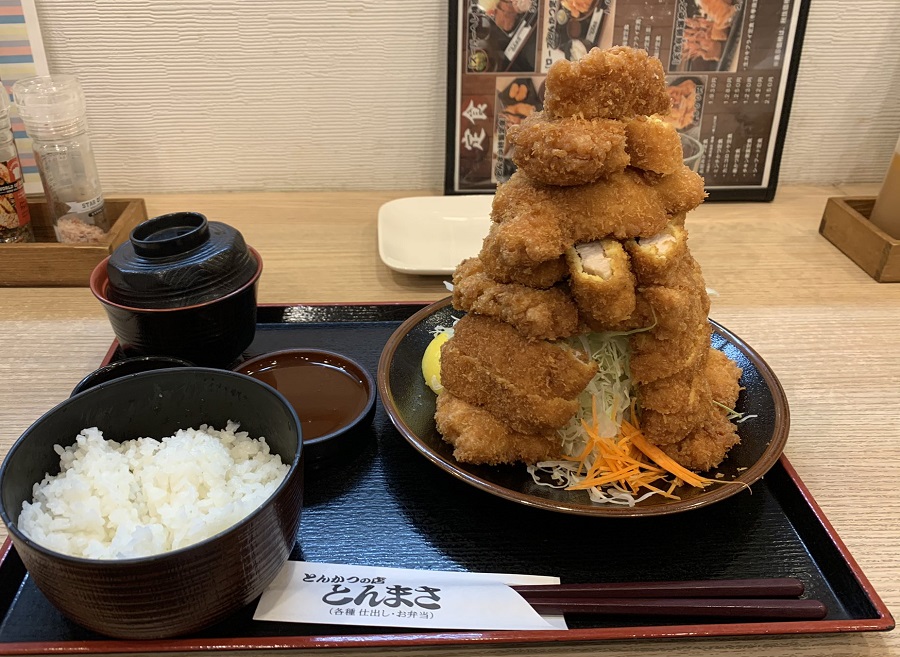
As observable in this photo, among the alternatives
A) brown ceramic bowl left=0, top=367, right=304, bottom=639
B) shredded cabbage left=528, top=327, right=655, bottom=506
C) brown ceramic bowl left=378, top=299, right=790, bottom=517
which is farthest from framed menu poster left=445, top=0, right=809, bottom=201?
brown ceramic bowl left=0, top=367, right=304, bottom=639

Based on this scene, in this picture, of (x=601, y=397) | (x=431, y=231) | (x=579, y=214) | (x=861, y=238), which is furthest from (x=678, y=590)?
(x=861, y=238)

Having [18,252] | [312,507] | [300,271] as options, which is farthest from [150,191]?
[312,507]

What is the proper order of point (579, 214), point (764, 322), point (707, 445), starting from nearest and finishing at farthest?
point (579, 214) < point (707, 445) < point (764, 322)

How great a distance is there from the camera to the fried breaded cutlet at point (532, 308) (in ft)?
3.73

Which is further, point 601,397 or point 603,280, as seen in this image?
point 601,397

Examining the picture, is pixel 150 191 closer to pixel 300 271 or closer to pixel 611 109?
pixel 300 271

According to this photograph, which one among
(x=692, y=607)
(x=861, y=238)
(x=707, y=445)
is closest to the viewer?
(x=692, y=607)

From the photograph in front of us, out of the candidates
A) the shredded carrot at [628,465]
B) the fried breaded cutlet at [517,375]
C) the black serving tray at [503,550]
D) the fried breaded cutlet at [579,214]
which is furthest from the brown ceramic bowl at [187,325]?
the shredded carrot at [628,465]

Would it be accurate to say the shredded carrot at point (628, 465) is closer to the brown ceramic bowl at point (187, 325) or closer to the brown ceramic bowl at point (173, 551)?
the brown ceramic bowl at point (173, 551)

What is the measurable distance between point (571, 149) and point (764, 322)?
103 centimetres

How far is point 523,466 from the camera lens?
1.22 metres

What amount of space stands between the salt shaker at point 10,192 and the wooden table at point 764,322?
0.60 ft

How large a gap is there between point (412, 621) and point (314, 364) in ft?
2.17

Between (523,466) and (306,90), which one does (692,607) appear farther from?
(306,90)
